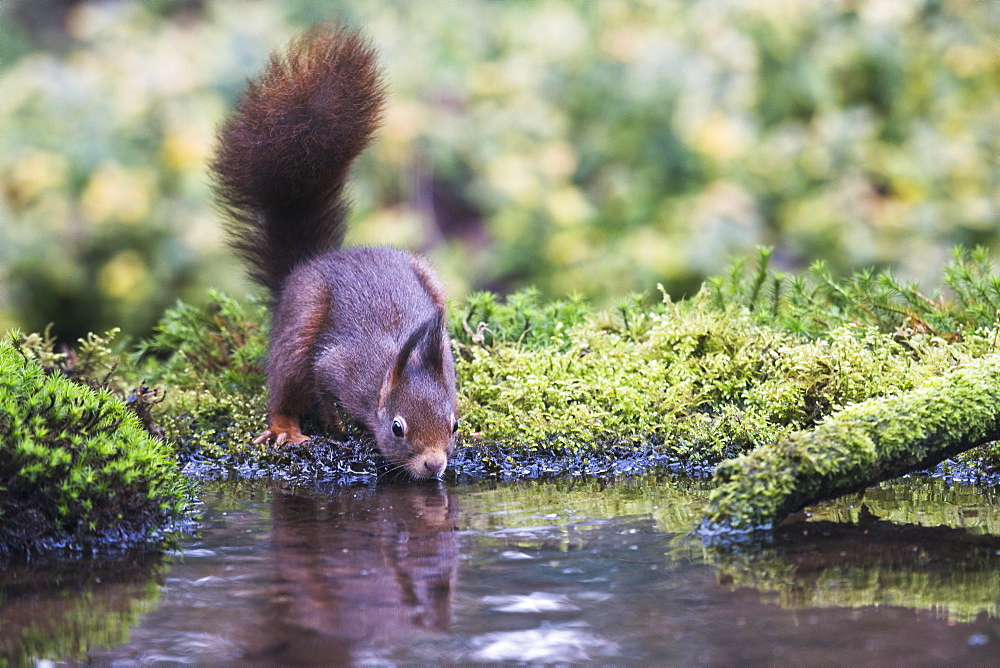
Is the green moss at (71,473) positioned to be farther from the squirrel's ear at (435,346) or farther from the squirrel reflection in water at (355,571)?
the squirrel's ear at (435,346)

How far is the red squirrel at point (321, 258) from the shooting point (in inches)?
167

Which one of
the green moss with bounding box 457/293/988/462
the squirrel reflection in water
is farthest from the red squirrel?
the squirrel reflection in water

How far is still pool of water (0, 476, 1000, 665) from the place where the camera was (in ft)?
7.04

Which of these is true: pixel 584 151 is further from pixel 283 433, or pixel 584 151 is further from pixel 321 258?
pixel 283 433

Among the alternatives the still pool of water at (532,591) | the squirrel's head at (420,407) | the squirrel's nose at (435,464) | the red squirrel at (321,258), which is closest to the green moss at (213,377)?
the red squirrel at (321,258)

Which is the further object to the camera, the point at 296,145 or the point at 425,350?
the point at 296,145

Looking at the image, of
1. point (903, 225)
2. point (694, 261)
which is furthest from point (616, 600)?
point (903, 225)

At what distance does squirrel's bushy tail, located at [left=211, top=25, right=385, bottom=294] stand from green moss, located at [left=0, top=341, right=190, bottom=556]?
166 centimetres

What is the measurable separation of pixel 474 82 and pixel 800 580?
255 inches

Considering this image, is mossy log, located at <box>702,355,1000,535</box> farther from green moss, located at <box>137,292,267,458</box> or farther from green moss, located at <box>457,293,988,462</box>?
green moss, located at <box>137,292,267,458</box>

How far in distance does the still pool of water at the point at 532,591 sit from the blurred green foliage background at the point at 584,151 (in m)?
4.22

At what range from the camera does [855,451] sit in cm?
295

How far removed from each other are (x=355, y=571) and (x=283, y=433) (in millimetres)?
1762

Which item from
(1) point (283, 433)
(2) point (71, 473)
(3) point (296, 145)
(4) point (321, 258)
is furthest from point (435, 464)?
(3) point (296, 145)
